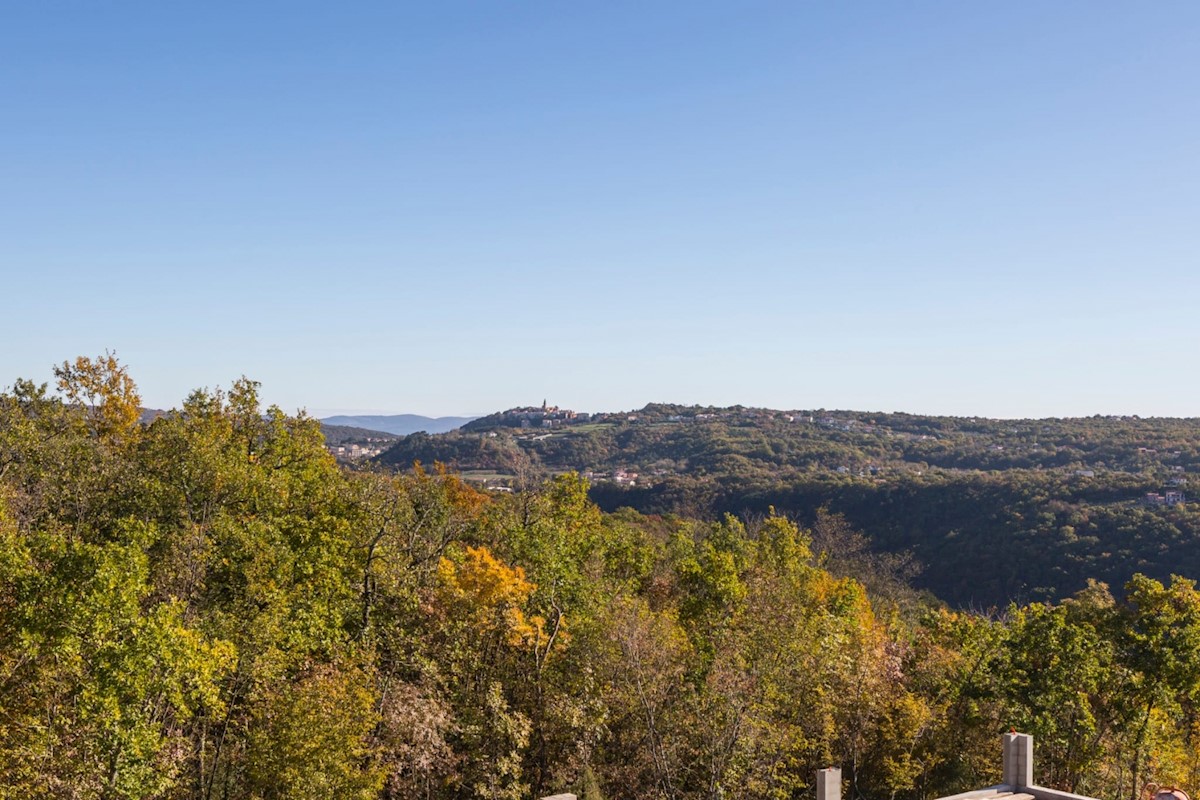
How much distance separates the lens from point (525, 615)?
26.2 meters

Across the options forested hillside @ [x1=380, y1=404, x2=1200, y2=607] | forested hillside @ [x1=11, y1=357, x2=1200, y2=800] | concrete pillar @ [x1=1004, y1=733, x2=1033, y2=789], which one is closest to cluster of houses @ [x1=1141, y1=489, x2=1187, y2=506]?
forested hillside @ [x1=380, y1=404, x2=1200, y2=607]

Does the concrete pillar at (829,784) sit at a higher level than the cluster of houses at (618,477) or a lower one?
higher

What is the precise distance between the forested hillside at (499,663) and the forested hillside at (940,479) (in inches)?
602

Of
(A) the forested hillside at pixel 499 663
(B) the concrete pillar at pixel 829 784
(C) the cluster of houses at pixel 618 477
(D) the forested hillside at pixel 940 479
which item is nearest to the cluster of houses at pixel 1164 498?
(D) the forested hillside at pixel 940 479

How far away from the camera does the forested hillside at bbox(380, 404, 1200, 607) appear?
2547 inches

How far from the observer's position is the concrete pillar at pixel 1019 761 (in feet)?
54.3

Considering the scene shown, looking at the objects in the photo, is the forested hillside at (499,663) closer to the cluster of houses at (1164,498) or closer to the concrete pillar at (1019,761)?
the concrete pillar at (1019,761)

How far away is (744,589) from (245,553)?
16.8 metres

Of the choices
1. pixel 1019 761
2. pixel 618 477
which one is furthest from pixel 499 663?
pixel 618 477

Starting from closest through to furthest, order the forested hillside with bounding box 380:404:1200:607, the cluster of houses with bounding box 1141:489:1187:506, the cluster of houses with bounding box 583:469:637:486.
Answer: the forested hillside with bounding box 380:404:1200:607 → the cluster of houses with bounding box 1141:489:1187:506 → the cluster of houses with bounding box 583:469:637:486

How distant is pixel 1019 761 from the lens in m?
16.6

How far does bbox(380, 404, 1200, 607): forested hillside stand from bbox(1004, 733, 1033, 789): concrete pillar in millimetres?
27023

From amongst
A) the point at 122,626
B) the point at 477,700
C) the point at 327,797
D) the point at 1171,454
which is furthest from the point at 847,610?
the point at 1171,454

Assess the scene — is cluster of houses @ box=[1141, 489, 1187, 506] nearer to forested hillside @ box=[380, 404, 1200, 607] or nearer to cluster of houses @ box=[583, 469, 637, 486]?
forested hillside @ box=[380, 404, 1200, 607]
